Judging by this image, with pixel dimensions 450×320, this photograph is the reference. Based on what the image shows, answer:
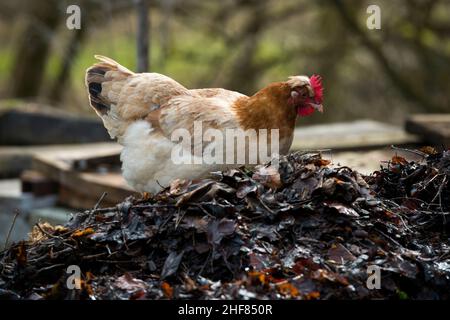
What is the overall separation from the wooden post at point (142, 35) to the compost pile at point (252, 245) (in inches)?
137

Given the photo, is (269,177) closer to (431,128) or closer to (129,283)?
(129,283)

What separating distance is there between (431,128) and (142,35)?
304cm

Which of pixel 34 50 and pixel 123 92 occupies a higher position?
pixel 34 50

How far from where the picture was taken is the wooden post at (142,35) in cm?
753

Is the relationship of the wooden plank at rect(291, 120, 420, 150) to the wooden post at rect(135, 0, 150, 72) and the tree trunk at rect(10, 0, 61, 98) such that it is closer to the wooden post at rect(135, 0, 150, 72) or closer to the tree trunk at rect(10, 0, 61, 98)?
the wooden post at rect(135, 0, 150, 72)

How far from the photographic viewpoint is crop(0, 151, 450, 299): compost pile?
11.8 feet

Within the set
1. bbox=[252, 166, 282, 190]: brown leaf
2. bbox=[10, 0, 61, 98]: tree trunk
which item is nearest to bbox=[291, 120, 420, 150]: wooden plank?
bbox=[252, 166, 282, 190]: brown leaf

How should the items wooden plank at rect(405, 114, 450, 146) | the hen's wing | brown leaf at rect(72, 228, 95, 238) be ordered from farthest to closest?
1. wooden plank at rect(405, 114, 450, 146)
2. the hen's wing
3. brown leaf at rect(72, 228, 95, 238)

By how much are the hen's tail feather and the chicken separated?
0.15m

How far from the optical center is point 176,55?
13.7 m

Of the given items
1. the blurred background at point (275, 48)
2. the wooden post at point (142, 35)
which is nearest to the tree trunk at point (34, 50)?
the blurred background at point (275, 48)

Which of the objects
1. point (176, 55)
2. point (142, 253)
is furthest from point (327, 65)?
point (142, 253)

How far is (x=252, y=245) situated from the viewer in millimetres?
3781

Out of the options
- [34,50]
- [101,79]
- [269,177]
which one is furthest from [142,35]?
[34,50]
